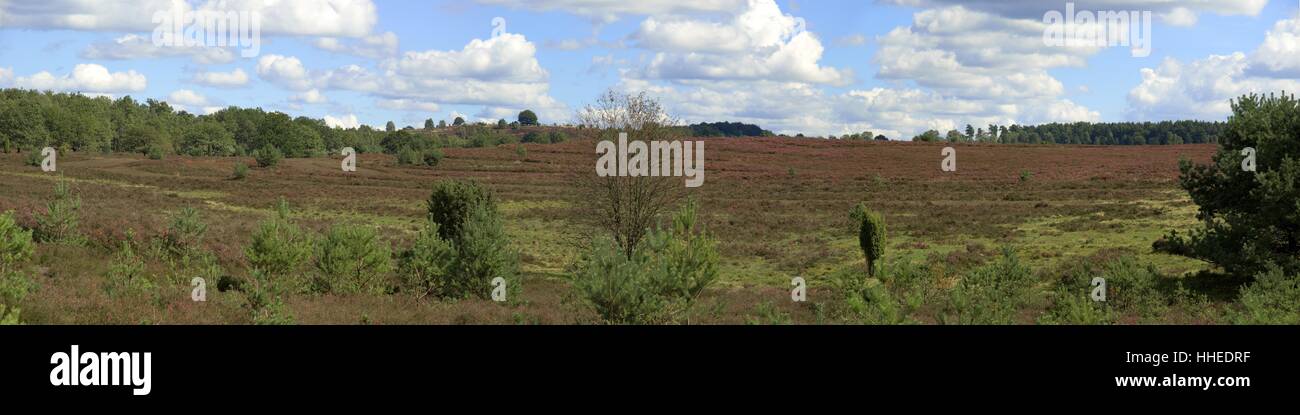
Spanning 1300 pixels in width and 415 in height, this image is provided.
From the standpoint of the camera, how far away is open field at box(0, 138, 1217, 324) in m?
20.0

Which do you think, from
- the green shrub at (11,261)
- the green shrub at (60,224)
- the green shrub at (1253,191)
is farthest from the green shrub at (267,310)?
the green shrub at (1253,191)

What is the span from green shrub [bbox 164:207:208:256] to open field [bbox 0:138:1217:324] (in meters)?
0.88

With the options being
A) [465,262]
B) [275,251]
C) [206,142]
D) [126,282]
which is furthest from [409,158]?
[126,282]

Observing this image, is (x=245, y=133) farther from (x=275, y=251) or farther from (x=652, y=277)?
(x=652, y=277)

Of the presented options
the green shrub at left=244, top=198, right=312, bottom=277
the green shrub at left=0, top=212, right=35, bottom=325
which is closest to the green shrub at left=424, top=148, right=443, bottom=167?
the green shrub at left=244, top=198, right=312, bottom=277

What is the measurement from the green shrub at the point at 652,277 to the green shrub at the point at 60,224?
18.4 m

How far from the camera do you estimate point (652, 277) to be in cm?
1471

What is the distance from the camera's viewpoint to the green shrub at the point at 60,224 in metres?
25.9

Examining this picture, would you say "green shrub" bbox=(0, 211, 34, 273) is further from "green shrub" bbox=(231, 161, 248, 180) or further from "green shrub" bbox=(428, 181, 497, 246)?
"green shrub" bbox=(231, 161, 248, 180)

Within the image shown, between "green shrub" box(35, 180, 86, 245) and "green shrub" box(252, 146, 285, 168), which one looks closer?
"green shrub" box(35, 180, 86, 245)

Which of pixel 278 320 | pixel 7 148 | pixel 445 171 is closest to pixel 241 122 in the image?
pixel 7 148

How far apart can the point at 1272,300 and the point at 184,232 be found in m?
25.9

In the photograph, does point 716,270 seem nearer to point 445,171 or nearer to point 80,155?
point 445,171
